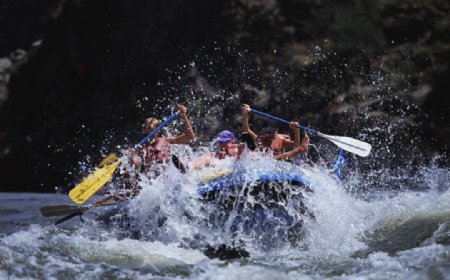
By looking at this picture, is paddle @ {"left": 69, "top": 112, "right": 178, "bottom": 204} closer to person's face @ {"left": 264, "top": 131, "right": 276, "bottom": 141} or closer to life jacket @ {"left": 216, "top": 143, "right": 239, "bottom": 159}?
life jacket @ {"left": 216, "top": 143, "right": 239, "bottom": 159}

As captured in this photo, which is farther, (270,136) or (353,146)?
(353,146)

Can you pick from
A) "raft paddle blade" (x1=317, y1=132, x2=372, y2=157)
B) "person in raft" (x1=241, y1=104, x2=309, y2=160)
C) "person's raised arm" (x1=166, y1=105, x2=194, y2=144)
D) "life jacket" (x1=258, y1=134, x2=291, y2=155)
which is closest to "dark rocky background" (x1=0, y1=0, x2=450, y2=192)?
"raft paddle blade" (x1=317, y1=132, x2=372, y2=157)

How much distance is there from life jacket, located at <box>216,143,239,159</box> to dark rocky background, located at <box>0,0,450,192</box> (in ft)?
A: 20.4

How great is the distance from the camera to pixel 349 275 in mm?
5266

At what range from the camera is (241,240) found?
6.23 meters

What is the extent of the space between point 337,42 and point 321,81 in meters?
1.01

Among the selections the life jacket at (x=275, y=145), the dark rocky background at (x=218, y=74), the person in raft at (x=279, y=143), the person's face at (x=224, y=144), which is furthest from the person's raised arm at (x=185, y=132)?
the dark rocky background at (x=218, y=74)

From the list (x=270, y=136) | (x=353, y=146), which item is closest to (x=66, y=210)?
(x=270, y=136)

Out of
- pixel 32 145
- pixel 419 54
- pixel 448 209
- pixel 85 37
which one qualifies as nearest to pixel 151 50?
pixel 85 37

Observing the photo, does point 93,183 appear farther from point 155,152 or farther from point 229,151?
point 229,151

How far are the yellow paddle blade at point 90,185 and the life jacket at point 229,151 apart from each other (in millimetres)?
1248

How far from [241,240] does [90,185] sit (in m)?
1.96

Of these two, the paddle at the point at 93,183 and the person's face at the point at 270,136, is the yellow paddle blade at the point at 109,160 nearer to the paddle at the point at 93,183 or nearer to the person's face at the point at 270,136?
the paddle at the point at 93,183

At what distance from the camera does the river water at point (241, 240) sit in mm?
5441
